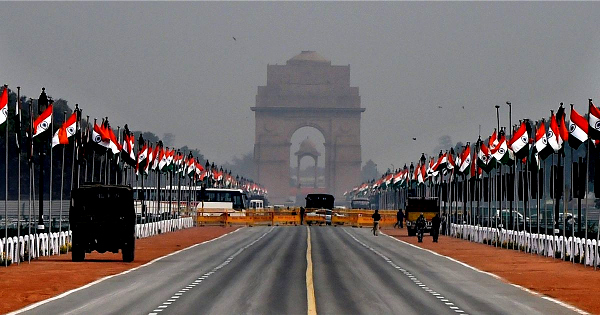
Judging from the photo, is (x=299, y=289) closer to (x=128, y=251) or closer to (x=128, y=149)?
(x=128, y=251)

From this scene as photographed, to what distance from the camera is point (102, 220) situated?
43.3m

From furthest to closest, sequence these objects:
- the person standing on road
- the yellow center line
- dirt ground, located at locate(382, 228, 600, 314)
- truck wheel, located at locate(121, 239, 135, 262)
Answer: the person standing on road → truck wheel, located at locate(121, 239, 135, 262) → dirt ground, located at locate(382, 228, 600, 314) → the yellow center line

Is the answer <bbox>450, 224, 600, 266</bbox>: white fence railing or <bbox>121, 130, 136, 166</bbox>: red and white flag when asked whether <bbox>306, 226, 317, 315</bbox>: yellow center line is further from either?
<bbox>121, 130, 136, 166</bbox>: red and white flag

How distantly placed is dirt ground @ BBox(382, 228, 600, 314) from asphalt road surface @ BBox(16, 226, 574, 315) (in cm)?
82

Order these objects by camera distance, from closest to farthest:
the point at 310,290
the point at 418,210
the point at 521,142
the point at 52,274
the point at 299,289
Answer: the point at 310,290, the point at 299,289, the point at 52,274, the point at 521,142, the point at 418,210

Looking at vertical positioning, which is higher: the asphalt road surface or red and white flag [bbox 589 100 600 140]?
red and white flag [bbox 589 100 600 140]

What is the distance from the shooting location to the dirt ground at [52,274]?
28391 millimetres

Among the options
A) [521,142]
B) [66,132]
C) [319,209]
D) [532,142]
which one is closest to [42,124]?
[66,132]

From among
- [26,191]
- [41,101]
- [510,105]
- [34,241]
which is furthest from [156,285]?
[26,191]

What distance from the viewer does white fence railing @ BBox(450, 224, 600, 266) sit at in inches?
1726

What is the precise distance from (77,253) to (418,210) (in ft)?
143

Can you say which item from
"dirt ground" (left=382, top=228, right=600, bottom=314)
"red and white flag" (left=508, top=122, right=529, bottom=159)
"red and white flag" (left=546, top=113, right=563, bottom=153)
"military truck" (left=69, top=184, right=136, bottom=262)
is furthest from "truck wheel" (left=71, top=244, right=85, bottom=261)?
"red and white flag" (left=508, top=122, right=529, bottom=159)

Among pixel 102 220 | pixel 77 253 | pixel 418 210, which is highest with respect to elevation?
pixel 418 210

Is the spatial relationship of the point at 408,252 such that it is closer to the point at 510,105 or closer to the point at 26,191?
the point at 510,105
